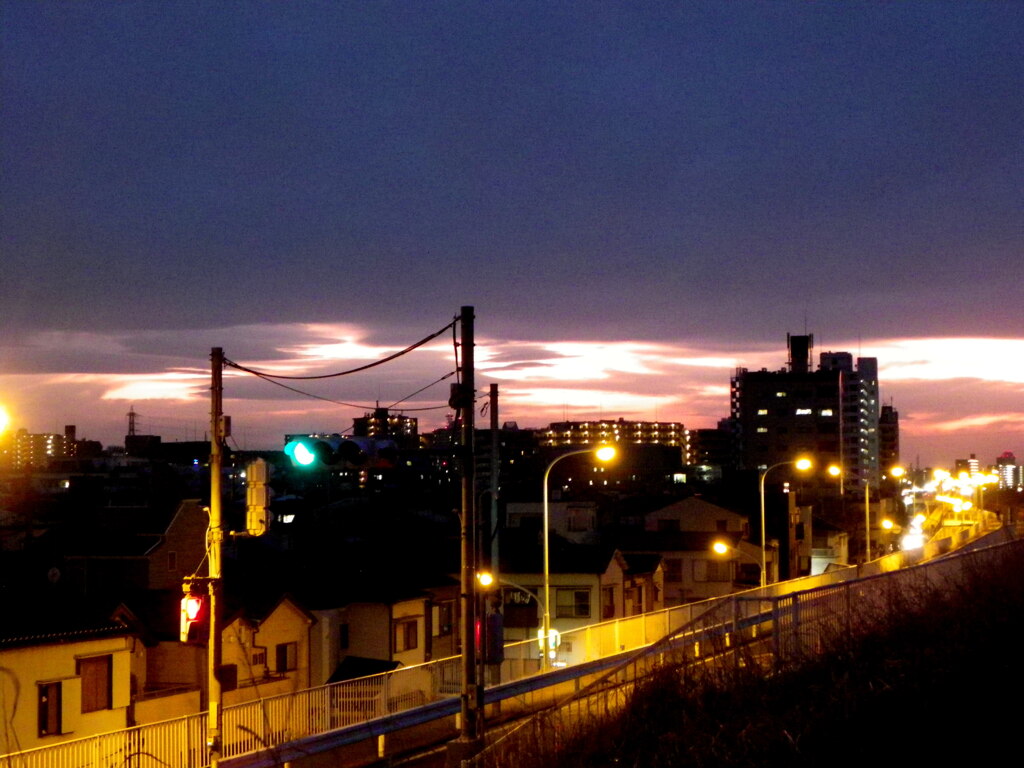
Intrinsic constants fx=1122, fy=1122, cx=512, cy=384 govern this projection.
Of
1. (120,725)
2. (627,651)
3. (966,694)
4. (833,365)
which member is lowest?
(120,725)

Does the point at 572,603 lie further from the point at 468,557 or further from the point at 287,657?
the point at 468,557

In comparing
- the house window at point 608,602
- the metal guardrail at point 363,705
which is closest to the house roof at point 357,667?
the house window at point 608,602

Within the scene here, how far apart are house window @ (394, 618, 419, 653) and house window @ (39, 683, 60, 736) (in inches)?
538

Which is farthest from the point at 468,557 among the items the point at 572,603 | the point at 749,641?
the point at 572,603

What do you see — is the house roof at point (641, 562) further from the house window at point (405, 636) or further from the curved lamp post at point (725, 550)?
the house window at point (405, 636)

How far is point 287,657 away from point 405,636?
522cm

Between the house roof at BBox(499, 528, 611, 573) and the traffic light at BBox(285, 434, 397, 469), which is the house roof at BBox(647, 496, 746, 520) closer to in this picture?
the house roof at BBox(499, 528, 611, 573)

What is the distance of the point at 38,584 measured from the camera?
34188 mm

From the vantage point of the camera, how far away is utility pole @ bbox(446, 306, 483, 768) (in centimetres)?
1512

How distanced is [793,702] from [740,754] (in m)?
2.69

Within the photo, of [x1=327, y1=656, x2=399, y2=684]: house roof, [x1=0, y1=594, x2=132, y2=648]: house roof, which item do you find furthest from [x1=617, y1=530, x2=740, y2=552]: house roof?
[x1=0, y1=594, x2=132, y2=648]: house roof

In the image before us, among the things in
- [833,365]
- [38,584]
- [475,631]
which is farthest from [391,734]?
[833,365]

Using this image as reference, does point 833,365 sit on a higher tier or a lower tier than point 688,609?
higher

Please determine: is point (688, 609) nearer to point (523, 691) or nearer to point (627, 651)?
point (627, 651)
